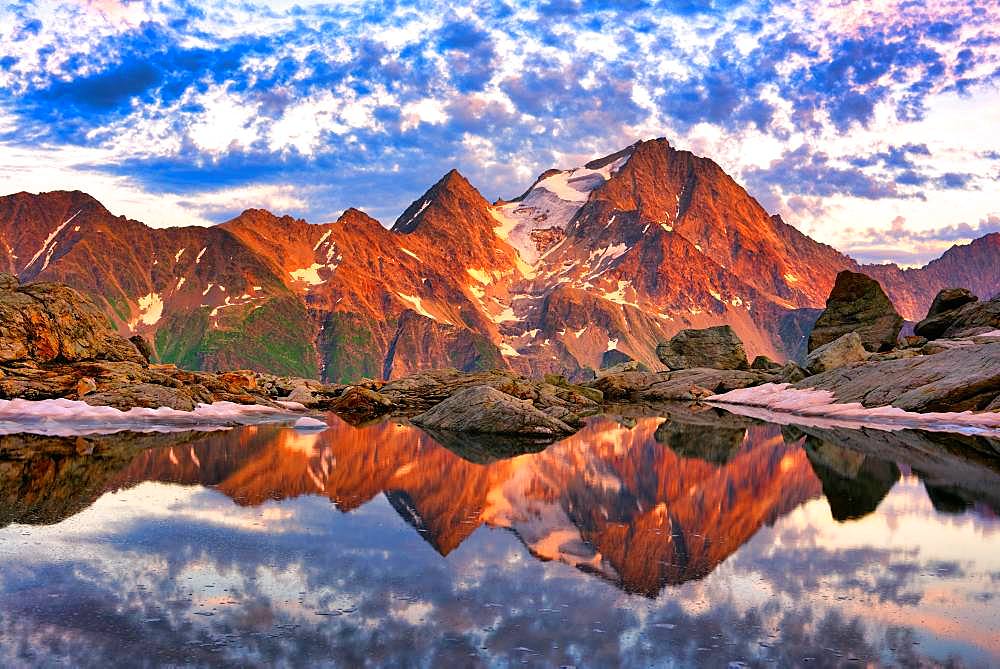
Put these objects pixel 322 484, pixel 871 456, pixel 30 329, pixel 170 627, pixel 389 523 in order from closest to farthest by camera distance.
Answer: pixel 170 627 < pixel 389 523 < pixel 322 484 < pixel 871 456 < pixel 30 329

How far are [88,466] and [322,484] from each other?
20.8 feet

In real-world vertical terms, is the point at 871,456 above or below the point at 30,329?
below

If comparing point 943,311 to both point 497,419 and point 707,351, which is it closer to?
point 707,351

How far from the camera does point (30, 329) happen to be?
121 ft

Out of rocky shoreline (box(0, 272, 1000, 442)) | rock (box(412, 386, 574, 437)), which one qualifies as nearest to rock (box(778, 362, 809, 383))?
rocky shoreline (box(0, 272, 1000, 442))

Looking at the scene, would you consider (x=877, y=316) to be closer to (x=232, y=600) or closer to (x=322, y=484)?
(x=322, y=484)

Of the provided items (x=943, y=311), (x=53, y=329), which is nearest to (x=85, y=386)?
(x=53, y=329)

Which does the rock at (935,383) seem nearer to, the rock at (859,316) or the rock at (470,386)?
the rock at (470,386)

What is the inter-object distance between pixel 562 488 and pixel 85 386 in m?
25.2

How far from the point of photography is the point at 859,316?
94.1 metres

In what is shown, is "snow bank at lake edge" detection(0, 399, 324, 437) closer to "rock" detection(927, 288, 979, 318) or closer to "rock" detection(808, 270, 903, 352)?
"rock" detection(927, 288, 979, 318)

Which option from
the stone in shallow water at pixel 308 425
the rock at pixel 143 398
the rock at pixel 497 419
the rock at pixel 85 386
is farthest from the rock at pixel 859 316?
the rock at pixel 85 386

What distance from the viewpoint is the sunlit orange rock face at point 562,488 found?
1243cm

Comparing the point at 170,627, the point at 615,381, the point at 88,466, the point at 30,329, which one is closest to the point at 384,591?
the point at 170,627
